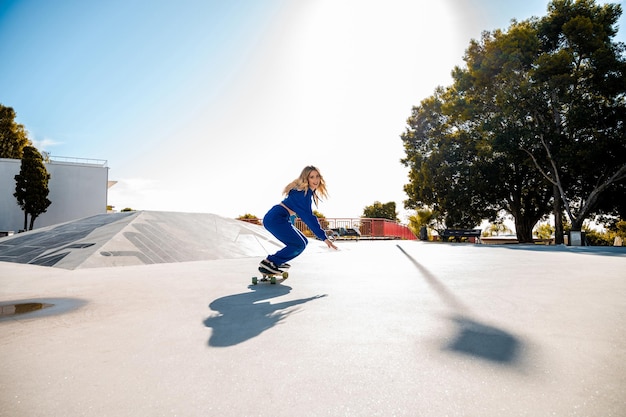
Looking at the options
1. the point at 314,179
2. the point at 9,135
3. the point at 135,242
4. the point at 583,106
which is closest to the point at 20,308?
the point at 314,179

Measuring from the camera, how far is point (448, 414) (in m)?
1.21

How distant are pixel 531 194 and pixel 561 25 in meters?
9.41

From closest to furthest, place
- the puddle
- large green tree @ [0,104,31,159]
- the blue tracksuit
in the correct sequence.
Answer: the puddle, the blue tracksuit, large green tree @ [0,104,31,159]

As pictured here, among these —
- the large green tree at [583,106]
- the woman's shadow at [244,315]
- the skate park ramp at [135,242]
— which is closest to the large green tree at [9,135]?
the skate park ramp at [135,242]

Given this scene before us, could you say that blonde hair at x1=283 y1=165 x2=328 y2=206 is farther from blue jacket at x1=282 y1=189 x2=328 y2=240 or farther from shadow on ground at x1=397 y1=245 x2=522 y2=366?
shadow on ground at x1=397 y1=245 x2=522 y2=366

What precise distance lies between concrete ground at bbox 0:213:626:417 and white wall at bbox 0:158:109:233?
2335cm

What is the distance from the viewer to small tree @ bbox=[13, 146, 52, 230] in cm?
2091

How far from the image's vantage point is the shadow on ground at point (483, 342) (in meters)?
1.76

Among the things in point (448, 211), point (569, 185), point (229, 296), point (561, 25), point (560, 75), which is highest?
point (561, 25)

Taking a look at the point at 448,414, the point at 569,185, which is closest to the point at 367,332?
the point at 448,414

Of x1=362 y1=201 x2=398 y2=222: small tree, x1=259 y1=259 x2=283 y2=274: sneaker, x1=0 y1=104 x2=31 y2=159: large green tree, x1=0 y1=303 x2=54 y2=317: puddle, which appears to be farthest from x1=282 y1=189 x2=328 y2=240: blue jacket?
x1=362 y1=201 x2=398 y2=222: small tree

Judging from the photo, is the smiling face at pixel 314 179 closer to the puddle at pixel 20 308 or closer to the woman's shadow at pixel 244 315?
the woman's shadow at pixel 244 315

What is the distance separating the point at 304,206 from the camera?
468cm

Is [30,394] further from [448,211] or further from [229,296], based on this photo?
[448,211]
